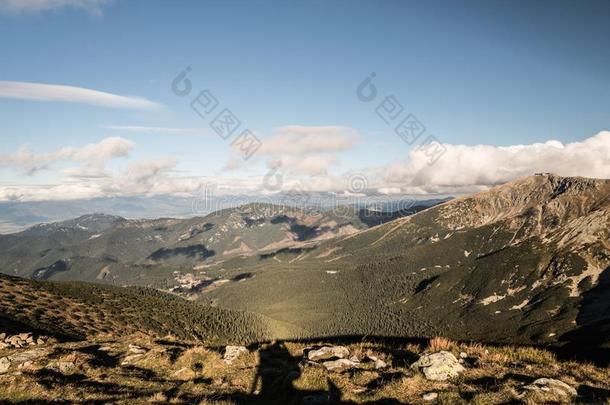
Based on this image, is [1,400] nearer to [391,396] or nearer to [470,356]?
[391,396]

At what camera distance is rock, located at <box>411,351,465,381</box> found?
20.4 metres

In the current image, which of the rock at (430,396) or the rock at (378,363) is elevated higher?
the rock at (430,396)

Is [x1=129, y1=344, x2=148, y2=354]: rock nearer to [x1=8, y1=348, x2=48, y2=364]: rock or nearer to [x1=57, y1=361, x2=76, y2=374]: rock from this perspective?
[x1=57, y1=361, x2=76, y2=374]: rock

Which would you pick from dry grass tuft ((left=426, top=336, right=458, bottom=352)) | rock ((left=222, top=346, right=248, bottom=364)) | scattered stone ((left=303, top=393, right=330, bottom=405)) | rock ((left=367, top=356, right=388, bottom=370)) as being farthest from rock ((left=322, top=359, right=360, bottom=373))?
rock ((left=222, top=346, right=248, bottom=364))

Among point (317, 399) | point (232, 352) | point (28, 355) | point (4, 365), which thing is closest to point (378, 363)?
point (317, 399)

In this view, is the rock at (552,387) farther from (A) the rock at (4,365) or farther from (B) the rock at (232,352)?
(A) the rock at (4,365)

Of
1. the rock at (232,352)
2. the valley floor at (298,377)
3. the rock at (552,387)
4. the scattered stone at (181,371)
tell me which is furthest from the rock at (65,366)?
the rock at (552,387)

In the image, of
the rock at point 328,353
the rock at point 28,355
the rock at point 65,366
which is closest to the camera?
the rock at point 65,366

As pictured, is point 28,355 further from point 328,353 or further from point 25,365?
point 328,353

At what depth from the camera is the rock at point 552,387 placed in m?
17.2

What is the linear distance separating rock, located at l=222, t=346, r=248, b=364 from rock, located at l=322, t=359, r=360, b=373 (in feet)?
24.0

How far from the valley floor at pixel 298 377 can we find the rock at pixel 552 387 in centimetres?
5

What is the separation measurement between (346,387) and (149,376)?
1334 centimetres

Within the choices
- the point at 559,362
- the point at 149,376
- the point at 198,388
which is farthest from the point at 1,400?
the point at 559,362
